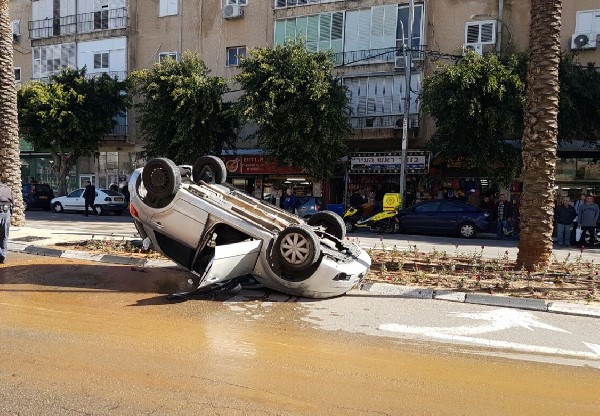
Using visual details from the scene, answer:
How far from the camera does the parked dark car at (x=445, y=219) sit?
18422 millimetres

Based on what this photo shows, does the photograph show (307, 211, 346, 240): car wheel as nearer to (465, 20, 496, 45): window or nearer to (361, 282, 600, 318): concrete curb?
(361, 282, 600, 318): concrete curb

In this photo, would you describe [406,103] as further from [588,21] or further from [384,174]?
[588,21]

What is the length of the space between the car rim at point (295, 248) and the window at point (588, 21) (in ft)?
70.6

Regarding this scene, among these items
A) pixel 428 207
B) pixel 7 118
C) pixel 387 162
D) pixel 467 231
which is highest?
pixel 7 118

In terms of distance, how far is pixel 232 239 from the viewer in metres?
7.02

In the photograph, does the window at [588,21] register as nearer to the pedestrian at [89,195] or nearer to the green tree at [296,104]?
the green tree at [296,104]

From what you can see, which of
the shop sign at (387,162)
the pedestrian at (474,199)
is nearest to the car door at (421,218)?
the pedestrian at (474,199)

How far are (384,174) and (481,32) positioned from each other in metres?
8.08

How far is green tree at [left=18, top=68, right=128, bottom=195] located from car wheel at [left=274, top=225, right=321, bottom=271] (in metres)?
24.1

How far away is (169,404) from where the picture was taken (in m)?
3.62

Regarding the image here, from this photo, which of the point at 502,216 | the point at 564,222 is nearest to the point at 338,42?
the point at 502,216

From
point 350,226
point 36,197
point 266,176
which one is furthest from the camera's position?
point 36,197

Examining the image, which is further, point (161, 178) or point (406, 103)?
point (406, 103)

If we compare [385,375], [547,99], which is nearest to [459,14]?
[547,99]
